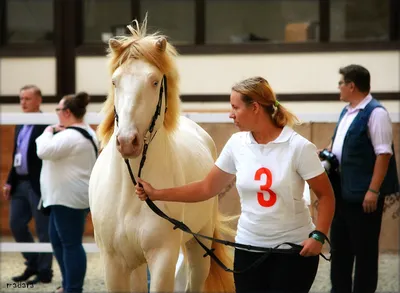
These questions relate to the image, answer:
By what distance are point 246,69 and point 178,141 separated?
18.0 ft

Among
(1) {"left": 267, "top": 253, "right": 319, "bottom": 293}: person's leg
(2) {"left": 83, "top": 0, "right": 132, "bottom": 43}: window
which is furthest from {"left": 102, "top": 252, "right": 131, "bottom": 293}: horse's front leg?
(2) {"left": 83, "top": 0, "right": 132, "bottom": 43}: window

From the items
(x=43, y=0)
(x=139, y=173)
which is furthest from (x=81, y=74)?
(x=139, y=173)

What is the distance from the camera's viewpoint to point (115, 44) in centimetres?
454

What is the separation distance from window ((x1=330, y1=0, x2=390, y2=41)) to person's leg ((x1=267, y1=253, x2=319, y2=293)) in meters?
6.95

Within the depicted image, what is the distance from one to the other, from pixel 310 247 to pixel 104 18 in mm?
7759

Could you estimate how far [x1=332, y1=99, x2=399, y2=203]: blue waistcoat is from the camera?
245 inches

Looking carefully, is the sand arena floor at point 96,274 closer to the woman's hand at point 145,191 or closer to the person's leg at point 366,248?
the person's leg at point 366,248

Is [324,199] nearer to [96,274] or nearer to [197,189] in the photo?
[197,189]

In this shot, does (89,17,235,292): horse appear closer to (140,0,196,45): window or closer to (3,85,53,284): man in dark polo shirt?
(3,85,53,284): man in dark polo shirt

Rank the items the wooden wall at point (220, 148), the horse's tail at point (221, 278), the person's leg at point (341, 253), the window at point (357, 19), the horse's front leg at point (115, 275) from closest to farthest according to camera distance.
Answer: the horse's front leg at point (115, 275), the horse's tail at point (221, 278), the person's leg at point (341, 253), the wooden wall at point (220, 148), the window at point (357, 19)

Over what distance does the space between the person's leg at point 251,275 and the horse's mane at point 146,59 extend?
3.02 ft

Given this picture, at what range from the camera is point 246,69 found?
35.3 feet

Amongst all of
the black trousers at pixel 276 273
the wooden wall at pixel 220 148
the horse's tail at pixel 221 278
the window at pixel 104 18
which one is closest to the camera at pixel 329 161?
the horse's tail at pixel 221 278

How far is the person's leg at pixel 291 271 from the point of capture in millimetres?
4133
